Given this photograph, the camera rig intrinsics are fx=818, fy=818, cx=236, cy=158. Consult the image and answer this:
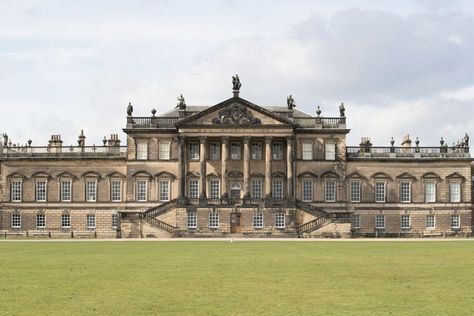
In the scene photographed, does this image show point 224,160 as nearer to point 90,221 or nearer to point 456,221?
point 90,221

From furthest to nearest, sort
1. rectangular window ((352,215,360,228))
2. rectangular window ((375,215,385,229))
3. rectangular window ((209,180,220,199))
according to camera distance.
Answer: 1. rectangular window ((375,215,385,229))
2. rectangular window ((352,215,360,228))
3. rectangular window ((209,180,220,199))

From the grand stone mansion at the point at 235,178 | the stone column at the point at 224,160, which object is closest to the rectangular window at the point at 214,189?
the grand stone mansion at the point at 235,178

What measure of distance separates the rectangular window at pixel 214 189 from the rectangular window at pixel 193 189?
1.16 m

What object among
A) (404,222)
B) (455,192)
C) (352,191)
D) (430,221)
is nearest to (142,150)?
(352,191)

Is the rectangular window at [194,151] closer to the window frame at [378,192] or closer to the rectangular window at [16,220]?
the window frame at [378,192]

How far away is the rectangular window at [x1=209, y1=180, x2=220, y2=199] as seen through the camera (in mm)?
71438

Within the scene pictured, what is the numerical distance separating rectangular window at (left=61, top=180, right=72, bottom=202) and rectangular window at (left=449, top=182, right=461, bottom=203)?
34440 mm

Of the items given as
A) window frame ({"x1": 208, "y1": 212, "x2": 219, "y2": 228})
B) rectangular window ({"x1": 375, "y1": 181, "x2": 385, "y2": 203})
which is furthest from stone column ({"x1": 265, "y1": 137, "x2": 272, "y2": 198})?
rectangular window ({"x1": 375, "y1": 181, "x2": 385, "y2": 203})

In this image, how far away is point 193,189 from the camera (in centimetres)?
7175

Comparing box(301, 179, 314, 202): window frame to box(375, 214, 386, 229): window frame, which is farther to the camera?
box(375, 214, 386, 229): window frame

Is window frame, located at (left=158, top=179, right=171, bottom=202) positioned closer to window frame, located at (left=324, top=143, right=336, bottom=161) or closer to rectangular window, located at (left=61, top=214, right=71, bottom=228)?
rectangular window, located at (left=61, top=214, right=71, bottom=228)
